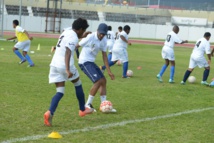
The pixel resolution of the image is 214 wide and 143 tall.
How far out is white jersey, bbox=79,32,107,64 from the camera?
28.0 feet

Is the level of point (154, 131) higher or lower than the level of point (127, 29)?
lower

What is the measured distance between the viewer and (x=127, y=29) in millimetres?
14891

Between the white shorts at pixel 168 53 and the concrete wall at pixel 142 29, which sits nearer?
the white shorts at pixel 168 53

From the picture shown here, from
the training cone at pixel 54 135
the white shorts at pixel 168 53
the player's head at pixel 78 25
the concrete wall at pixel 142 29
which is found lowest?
the concrete wall at pixel 142 29

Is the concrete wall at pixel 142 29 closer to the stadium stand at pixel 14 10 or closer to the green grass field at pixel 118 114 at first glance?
the stadium stand at pixel 14 10

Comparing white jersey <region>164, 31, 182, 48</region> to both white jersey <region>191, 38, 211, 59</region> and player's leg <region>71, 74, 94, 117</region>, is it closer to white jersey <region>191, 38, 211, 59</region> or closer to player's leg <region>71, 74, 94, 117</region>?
white jersey <region>191, 38, 211, 59</region>

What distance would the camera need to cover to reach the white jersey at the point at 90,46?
8523 mm

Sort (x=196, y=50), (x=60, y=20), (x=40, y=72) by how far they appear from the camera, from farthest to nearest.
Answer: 1. (x=60, y=20)
2. (x=40, y=72)
3. (x=196, y=50)

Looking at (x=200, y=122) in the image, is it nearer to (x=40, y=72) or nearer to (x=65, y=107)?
(x=65, y=107)

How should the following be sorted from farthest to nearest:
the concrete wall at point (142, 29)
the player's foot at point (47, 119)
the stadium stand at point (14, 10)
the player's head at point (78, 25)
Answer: the stadium stand at point (14, 10)
the concrete wall at point (142, 29)
the player's head at point (78, 25)
the player's foot at point (47, 119)

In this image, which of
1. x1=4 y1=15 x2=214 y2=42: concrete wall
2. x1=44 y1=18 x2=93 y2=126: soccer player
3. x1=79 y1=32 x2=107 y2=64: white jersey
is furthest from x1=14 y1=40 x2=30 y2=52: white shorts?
x1=4 y1=15 x2=214 y2=42: concrete wall

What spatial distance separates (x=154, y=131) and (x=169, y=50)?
7.26 metres

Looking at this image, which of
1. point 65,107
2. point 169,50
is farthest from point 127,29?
point 65,107

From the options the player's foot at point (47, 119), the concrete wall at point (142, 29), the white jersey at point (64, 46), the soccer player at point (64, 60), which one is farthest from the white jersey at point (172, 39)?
the concrete wall at point (142, 29)
